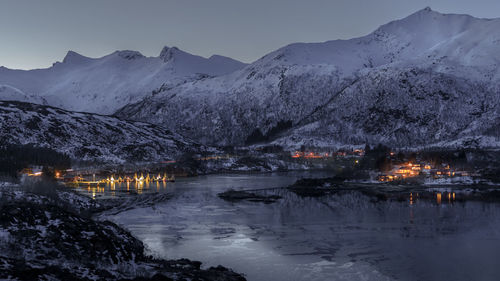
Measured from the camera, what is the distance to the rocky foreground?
3653 cm

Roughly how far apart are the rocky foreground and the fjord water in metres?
7.64

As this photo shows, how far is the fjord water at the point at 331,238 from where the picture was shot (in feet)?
169

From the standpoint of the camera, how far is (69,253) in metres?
42.4

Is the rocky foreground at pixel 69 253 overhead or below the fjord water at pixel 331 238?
overhead

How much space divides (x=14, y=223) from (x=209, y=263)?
61.0ft

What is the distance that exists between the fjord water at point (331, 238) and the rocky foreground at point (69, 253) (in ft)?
25.1

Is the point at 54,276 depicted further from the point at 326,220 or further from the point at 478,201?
the point at 478,201

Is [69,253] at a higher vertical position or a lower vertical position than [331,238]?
higher

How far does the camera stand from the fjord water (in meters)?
51.4

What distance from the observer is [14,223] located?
44000 mm

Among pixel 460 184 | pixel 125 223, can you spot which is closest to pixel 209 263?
pixel 125 223

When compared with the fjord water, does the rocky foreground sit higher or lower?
higher

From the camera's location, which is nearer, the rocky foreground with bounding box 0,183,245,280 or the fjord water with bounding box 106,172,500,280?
the rocky foreground with bounding box 0,183,245,280

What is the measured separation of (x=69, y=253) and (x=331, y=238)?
3626cm
